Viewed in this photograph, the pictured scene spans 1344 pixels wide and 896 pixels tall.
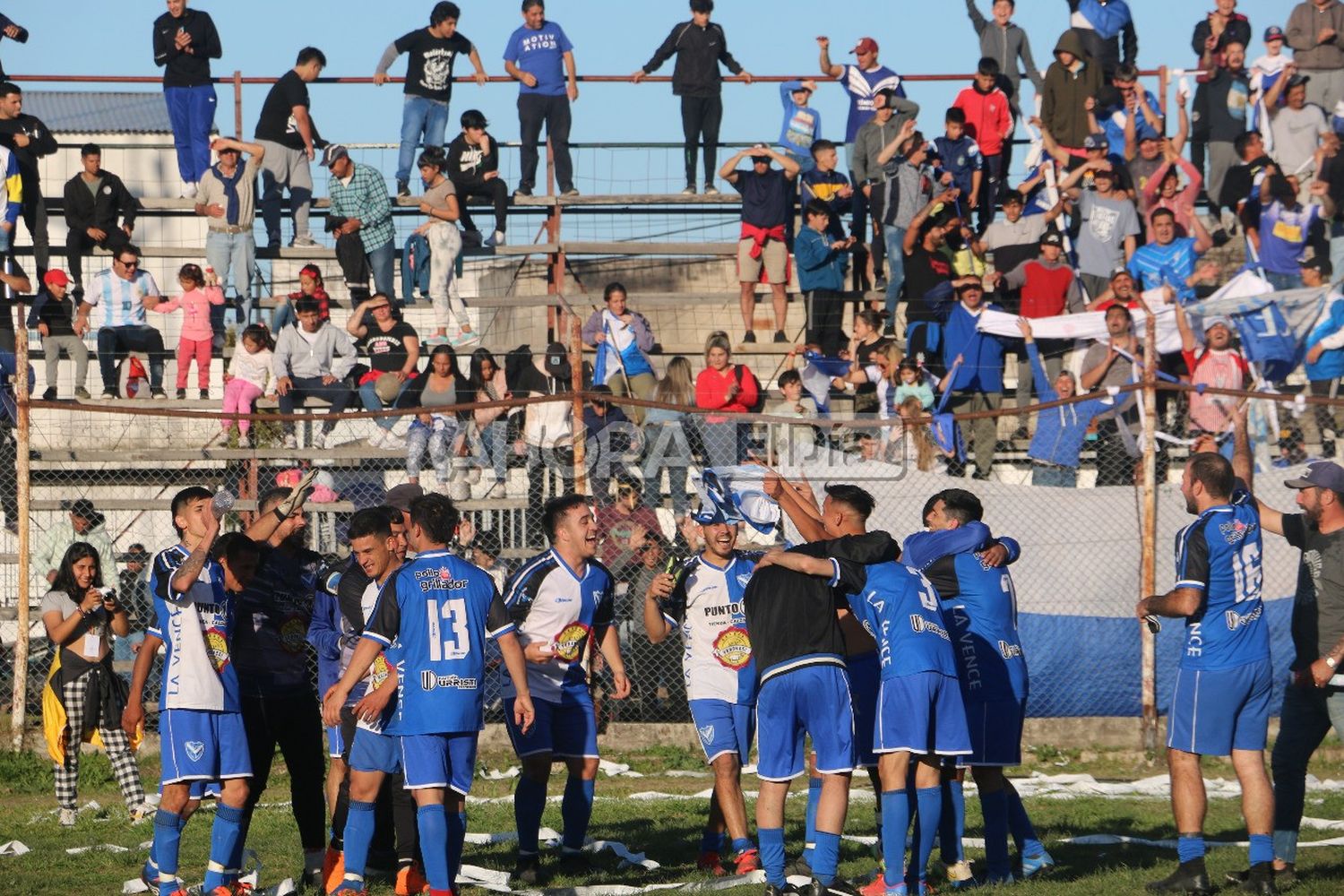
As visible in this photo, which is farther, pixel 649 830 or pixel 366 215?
pixel 366 215

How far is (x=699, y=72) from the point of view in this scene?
19.8 meters

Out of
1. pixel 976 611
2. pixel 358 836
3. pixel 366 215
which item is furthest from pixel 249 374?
pixel 976 611

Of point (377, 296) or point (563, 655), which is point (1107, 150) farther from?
point (563, 655)

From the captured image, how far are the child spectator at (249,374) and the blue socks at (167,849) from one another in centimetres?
812

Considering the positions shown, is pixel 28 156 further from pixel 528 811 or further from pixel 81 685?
pixel 528 811

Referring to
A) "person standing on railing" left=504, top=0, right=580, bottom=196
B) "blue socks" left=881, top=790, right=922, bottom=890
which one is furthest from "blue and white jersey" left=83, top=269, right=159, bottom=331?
"blue socks" left=881, top=790, right=922, bottom=890

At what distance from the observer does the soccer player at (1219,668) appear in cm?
841

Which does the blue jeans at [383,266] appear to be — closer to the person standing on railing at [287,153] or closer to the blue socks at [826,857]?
the person standing on railing at [287,153]

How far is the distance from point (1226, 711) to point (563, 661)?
3.50 meters

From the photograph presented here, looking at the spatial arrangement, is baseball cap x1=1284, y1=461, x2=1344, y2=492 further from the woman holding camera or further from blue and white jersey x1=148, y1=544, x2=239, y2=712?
the woman holding camera

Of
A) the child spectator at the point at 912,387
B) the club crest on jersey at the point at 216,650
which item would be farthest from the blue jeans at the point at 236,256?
the club crest on jersey at the point at 216,650

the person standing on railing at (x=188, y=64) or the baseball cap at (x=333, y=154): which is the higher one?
the person standing on railing at (x=188, y=64)

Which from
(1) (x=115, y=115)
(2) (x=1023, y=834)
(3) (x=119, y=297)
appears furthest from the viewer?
(1) (x=115, y=115)

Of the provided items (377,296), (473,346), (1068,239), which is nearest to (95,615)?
(377,296)
